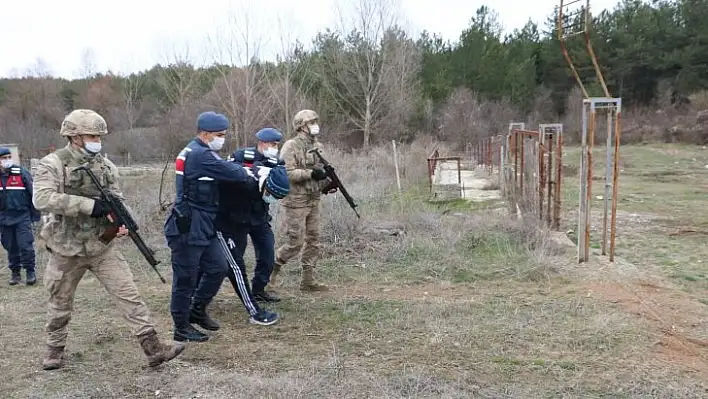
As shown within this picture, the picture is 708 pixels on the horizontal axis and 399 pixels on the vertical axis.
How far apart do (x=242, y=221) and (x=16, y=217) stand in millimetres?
4070

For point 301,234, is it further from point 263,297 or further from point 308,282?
point 263,297

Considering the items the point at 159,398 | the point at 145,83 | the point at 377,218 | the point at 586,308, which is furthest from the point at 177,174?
the point at 145,83

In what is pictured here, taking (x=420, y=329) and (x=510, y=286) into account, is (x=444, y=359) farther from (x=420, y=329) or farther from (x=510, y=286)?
(x=510, y=286)

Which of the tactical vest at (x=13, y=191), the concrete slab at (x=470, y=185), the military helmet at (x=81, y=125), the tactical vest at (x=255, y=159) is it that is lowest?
the concrete slab at (x=470, y=185)

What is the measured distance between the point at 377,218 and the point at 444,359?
5.37 m

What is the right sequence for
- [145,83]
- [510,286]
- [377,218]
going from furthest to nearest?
[145,83] < [377,218] < [510,286]

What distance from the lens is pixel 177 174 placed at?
457 cm

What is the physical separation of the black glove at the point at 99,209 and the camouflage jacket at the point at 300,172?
80.5 inches

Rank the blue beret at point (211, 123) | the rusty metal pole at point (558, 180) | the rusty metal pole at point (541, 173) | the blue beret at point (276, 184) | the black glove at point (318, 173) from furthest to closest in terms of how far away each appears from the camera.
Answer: the rusty metal pole at point (541, 173) < the rusty metal pole at point (558, 180) < the black glove at point (318, 173) < the blue beret at point (276, 184) < the blue beret at point (211, 123)

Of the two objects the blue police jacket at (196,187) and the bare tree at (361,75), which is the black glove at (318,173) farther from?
the bare tree at (361,75)

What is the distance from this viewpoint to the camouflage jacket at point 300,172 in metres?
5.85

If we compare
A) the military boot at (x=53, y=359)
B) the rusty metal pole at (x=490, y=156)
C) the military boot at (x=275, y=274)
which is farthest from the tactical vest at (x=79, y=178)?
the rusty metal pole at (x=490, y=156)

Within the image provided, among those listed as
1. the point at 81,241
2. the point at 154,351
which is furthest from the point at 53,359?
the point at 81,241

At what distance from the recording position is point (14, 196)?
295 inches
